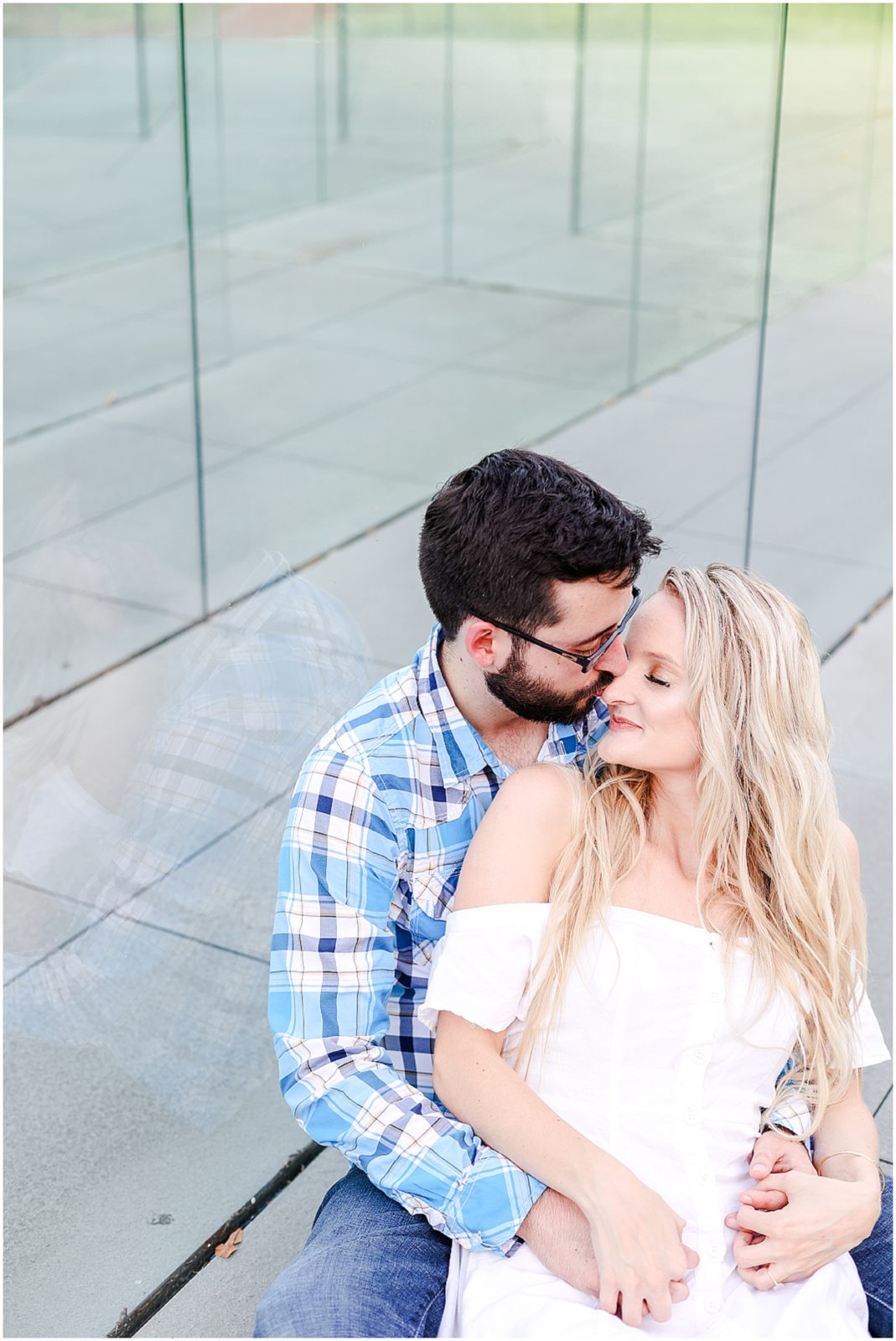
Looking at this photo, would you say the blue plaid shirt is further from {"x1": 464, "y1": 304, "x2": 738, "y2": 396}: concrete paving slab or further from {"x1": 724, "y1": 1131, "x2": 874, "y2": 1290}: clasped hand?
Result: {"x1": 464, "y1": 304, "x2": 738, "y2": 396}: concrete paving slab

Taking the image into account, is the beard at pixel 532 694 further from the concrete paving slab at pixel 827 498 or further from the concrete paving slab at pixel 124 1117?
the concrete paving slab at pixel 827 498

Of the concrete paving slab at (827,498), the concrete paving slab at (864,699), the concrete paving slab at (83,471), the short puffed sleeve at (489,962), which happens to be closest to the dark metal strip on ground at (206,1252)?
the short puffed sleeve at (489,962)

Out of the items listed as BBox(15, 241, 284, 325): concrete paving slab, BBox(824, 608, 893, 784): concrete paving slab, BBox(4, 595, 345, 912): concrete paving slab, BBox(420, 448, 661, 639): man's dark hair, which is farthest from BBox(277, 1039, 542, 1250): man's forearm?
BBox(15, 241, 284, 325): concrete paving slab

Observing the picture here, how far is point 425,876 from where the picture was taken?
2061 millimetres

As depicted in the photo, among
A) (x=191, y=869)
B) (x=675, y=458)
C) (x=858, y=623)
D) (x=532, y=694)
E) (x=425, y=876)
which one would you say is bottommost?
(x=858, y=623)

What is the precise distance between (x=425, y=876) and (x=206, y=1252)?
3.08 feet

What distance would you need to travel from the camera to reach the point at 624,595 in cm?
210

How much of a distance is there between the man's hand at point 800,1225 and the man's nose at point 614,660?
673 mm

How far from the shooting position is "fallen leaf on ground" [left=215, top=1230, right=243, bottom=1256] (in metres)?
2.55

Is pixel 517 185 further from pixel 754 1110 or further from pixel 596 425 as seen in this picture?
pixel 754 1110

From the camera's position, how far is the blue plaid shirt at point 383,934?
6.23ft

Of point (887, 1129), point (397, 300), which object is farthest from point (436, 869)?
point (397, 300)

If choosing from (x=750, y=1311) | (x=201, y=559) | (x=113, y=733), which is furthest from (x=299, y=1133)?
(x=201, y=559)

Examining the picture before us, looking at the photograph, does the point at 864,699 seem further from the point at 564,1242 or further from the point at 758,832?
the point at 564,1242
